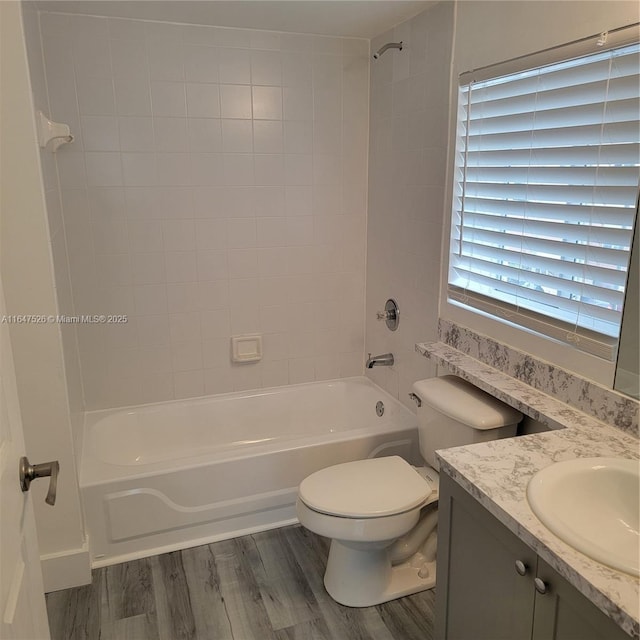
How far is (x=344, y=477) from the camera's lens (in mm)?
2201

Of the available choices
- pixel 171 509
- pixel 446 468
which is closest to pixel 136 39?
pixel 171 509

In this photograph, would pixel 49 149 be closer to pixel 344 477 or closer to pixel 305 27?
pixel 305 27

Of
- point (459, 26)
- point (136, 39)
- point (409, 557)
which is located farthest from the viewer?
point (136, 39)

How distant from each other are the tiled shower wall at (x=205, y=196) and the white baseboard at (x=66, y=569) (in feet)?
2.79

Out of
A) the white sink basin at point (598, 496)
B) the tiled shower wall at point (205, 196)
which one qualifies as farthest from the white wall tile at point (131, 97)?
the white sink basin at point (598, 496)

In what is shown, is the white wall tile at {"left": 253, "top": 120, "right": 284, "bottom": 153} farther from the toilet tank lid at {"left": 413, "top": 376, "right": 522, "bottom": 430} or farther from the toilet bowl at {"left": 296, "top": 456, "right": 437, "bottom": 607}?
the toilet bowl at {"left": 296, "top": 456, "right": 437, "bottom": 607}

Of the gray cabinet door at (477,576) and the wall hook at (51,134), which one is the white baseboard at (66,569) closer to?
the gray cabinet door at (477,576)

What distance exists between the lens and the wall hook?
2.06m

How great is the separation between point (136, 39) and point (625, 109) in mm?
2088

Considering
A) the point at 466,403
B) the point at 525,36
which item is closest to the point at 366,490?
the point at 466,403

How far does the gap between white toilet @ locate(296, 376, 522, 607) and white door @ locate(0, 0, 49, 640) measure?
1.01 m

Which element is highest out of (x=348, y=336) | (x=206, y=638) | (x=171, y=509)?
(x=348, y=336)

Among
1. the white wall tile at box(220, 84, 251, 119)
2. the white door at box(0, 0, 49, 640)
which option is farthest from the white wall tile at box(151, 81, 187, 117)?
the white door at box(0, 0, 49, 640)

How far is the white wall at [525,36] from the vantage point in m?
1.59
